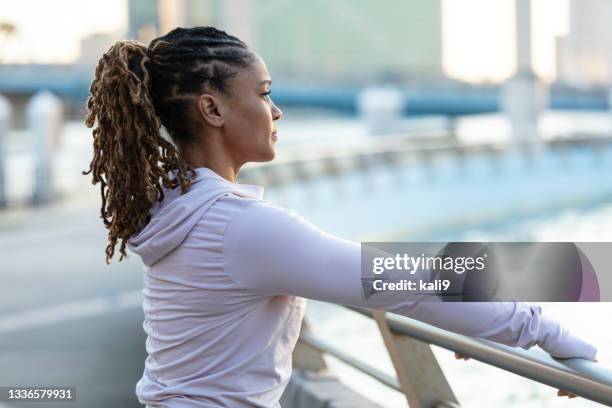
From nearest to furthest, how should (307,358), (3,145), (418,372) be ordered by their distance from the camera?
(418,372), (307,358), (3,145)

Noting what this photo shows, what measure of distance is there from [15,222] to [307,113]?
2354 inches

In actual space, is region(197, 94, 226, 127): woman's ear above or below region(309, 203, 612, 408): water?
above

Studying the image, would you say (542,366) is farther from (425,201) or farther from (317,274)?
(425,201)

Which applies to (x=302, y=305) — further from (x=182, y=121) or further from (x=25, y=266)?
(x=25, y=266)

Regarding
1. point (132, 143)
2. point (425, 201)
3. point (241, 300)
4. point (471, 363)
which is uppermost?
point (132, 143)

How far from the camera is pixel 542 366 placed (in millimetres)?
1604

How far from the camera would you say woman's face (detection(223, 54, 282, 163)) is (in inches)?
61.1

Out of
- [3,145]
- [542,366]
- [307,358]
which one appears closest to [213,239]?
[542,366]

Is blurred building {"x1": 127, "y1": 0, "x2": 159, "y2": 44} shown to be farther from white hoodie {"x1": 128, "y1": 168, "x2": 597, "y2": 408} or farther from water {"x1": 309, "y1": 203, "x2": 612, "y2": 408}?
white hoodie {"x1": 128, "y1": 168, "x2": 597, "y2": 408}

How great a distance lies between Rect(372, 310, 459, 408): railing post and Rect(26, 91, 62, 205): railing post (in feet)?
42.3

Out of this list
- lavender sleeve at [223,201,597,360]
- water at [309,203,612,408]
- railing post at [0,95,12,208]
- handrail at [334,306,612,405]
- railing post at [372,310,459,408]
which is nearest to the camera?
lavender sleeve at [223,201,597,360]

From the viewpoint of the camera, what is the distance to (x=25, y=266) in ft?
31.4

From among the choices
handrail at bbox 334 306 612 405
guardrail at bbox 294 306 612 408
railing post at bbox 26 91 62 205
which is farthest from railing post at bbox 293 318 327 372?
railing post at bbox 26 91 62 205

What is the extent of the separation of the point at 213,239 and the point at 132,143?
24cm
